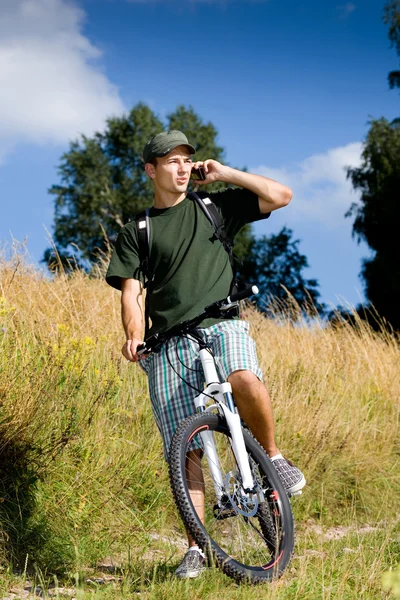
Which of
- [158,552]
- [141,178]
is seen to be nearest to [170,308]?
[158,552]

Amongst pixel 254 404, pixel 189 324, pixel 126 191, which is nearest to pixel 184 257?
pixel 189 324

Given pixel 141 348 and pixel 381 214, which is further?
pixel 381 214

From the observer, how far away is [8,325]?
258 inches

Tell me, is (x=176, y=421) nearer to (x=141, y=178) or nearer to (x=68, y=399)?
(x=68, y=399)

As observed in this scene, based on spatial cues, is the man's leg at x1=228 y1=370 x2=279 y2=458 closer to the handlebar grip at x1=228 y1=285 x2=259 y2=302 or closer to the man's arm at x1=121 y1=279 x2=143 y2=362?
the handlebar grip at x1=228 y1=285 x2=259 y2=302

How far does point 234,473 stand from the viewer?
3701 mm

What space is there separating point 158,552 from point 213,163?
2.35 m

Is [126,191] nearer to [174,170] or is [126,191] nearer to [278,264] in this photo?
[278,264]

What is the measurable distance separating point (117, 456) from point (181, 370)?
1.39 meters

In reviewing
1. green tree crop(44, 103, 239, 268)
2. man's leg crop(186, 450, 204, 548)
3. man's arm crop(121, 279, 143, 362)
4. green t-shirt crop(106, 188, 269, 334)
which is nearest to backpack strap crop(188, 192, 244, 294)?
green t-shirt crop(106, 188, 269, 334)

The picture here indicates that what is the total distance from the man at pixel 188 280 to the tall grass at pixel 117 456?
749mm

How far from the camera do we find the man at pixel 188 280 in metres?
3.80

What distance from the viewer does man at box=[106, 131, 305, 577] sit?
380 cm

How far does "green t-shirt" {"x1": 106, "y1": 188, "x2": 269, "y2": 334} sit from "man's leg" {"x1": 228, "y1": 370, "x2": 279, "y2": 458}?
0.37 metres
